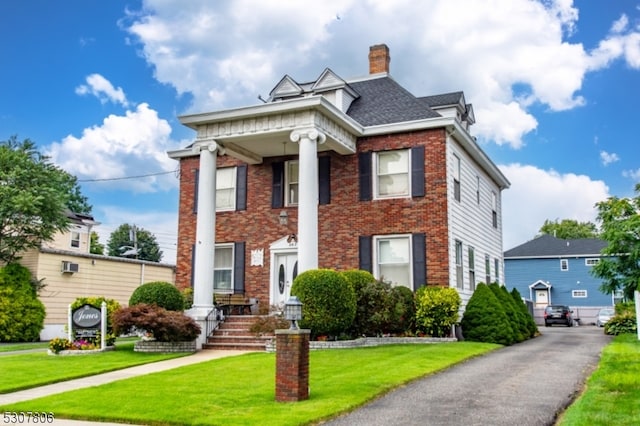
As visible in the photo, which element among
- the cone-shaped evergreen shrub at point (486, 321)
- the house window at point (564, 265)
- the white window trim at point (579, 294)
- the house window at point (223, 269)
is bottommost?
the cone-shaped evergreen shrub at point (486, 321)

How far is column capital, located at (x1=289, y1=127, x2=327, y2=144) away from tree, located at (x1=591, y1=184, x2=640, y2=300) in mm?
11020

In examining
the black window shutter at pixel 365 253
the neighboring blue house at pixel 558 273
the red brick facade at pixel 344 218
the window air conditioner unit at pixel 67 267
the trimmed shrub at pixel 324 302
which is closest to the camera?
the trimmed shrub at pixel 324 302

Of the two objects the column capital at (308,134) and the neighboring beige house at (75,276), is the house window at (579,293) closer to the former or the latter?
the neighboring beige house at (75,276)

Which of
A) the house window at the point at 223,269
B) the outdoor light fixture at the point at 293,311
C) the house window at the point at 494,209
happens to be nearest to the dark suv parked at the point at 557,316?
the house window at the point at 494,209

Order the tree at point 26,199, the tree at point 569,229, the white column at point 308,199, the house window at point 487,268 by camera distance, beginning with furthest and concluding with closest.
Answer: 1. the tree at point 569,229
2. the house window at point 487,268
3. the tree at point 26,199
4. the white column at point 308,199

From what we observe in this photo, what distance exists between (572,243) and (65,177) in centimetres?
3952

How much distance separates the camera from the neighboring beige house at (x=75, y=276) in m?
21.4

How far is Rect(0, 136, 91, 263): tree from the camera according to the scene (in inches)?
803

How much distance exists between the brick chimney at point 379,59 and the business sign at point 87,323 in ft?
45.3

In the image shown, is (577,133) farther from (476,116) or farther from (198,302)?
(198,302)

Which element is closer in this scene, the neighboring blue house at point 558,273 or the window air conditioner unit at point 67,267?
the window air conditioner unit at point 67,267

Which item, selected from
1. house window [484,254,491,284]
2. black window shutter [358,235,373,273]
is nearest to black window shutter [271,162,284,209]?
black window shutter [358,235,373,273]

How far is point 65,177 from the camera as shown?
74.3 ft

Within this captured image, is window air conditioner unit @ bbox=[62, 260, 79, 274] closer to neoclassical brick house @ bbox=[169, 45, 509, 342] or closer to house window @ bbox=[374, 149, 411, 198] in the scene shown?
neoclassical brick house @ bbox=[169, 45, 509, 342]
